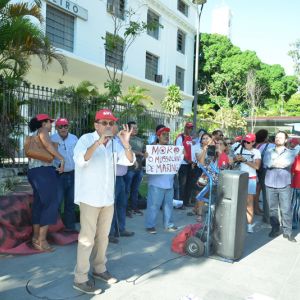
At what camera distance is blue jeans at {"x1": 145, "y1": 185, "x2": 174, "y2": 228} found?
623 centimetres

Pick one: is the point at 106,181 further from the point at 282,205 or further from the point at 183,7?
the point at 183,7

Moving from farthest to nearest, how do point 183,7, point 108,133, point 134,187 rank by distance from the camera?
point 183,7 → point 134,187 → point 108,133

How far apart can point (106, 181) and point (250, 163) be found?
3.47m

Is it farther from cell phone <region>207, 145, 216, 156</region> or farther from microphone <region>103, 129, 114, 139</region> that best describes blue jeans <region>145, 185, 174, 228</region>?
microphone <region>103, 129, 114, 139</region>

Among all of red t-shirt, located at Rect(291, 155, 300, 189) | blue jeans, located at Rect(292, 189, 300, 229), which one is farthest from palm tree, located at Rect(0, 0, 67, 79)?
blue jeans, located at Rect(292, 189, 300, 229)

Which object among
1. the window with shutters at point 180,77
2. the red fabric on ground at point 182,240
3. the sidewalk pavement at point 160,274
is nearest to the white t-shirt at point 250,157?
the sidewalk pavement at point 160,274

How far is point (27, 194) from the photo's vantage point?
5.61m

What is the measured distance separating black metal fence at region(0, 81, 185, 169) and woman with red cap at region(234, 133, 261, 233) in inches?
193

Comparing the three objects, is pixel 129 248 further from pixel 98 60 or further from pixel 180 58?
pixel 180 58

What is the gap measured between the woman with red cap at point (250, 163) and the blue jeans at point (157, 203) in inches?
54.7

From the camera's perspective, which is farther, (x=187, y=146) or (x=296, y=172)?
(x=187, y=146)

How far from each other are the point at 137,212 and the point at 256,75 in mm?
Result: 29216

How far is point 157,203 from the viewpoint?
245 inches

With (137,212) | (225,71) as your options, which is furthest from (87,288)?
(225,71)
